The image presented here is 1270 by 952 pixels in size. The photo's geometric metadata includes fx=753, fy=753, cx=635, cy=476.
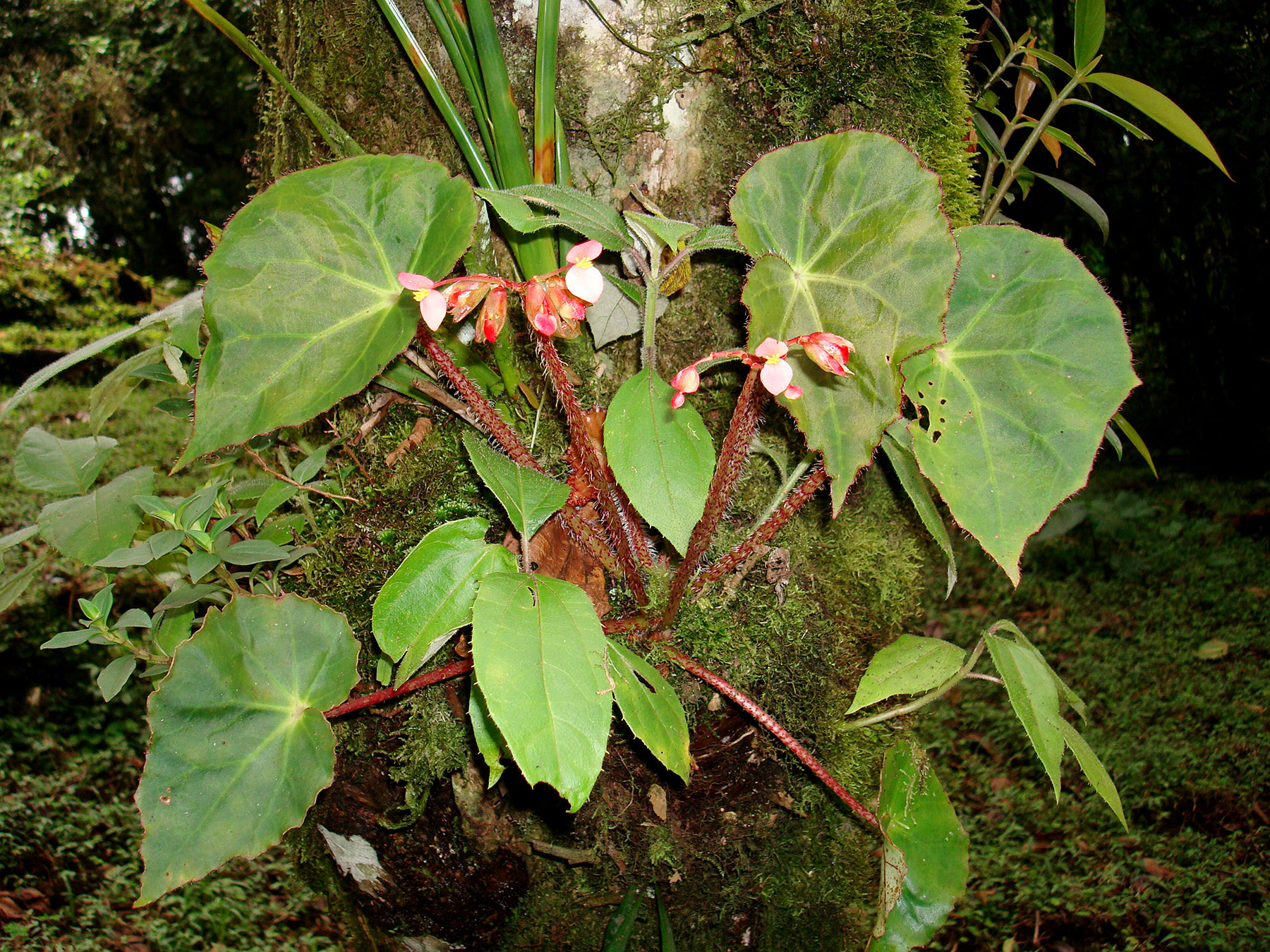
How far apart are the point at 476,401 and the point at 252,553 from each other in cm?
38

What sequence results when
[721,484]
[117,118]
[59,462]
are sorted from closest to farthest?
[721,484] → [59,462] → [117,118]

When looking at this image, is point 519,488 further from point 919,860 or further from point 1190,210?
point 1190,210

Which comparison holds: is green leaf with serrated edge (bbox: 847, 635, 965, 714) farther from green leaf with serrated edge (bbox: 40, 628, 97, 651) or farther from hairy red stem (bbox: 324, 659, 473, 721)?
green leaf with serrated edge (bbox: 40, 628, 97, 651)

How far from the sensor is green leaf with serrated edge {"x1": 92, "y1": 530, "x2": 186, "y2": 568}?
962 millimetres

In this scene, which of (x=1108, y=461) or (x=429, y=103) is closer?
(x=429, y=103)

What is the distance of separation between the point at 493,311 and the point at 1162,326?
4.73 meters

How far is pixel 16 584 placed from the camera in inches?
43.2

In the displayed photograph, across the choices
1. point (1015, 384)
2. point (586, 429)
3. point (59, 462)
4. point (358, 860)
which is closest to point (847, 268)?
point (1015, 384)

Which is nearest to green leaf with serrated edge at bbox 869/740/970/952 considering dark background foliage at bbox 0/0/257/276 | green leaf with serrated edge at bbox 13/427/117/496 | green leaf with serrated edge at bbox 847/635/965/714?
green leaf with serrated edge at bbox 847/635/965/714

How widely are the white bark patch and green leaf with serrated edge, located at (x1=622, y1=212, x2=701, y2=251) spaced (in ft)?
3.01

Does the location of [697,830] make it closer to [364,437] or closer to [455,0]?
[364,437]

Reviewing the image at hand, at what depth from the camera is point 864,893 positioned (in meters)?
1.15

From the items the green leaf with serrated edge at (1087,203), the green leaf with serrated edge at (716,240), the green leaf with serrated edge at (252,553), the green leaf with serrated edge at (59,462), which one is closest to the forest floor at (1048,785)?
the green leaf with serrated edge at (59,462)

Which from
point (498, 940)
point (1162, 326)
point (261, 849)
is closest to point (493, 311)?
point (261, 849)
